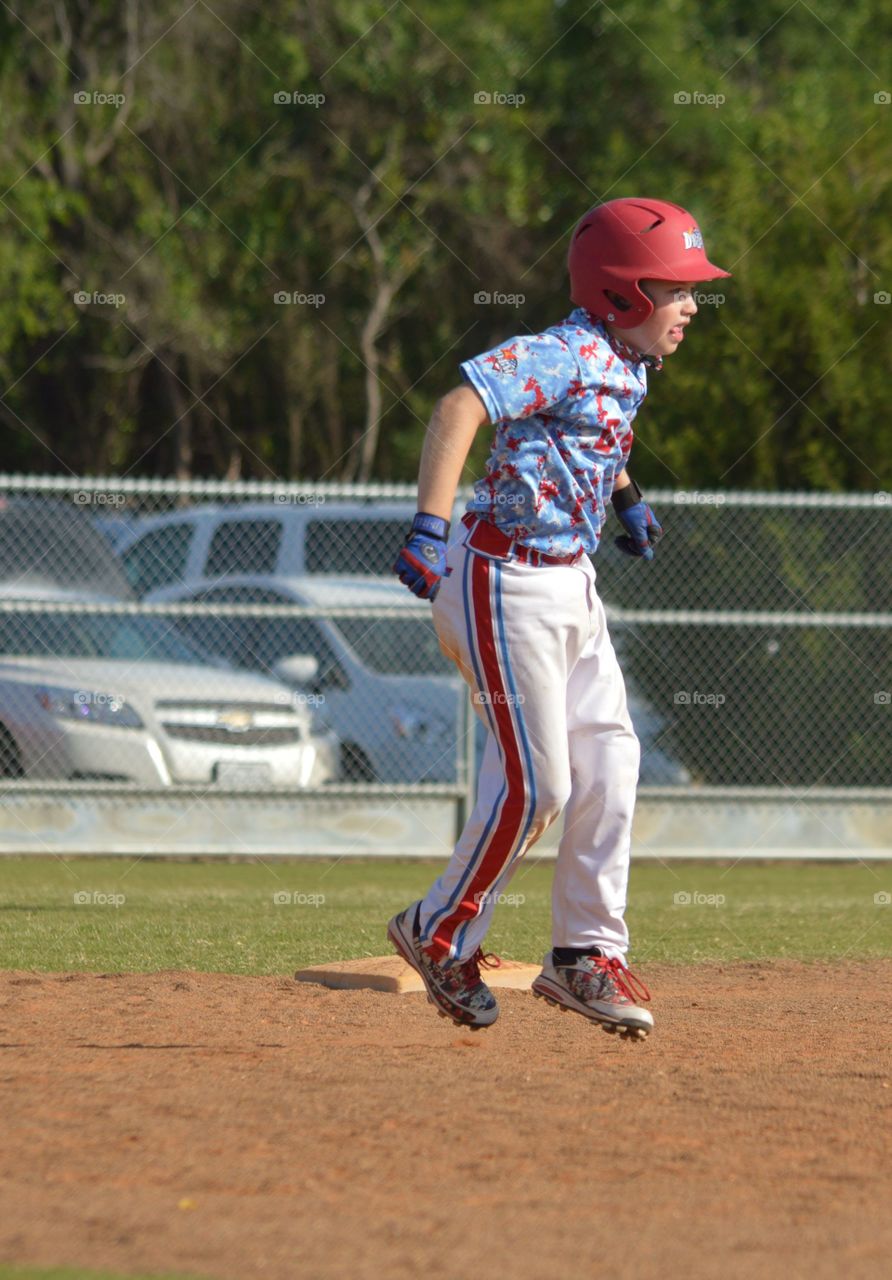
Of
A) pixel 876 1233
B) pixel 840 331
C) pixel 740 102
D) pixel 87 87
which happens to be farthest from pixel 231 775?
pixel 740 102

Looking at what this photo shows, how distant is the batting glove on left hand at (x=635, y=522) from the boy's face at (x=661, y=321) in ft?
1.95

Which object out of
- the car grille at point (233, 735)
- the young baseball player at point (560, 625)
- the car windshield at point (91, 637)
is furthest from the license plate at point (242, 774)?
the young baseball player at point (560, 625)

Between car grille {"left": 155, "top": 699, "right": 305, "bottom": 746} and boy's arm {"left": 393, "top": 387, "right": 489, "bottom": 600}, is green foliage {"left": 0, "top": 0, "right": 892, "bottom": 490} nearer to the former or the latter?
car grille {"left": 155, "top": 699, "right": 305, "bottom": 746}

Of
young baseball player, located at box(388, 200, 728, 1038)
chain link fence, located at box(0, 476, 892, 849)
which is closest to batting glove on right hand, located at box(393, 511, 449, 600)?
young baseball player, located at box(388, 200, 728, 1038)

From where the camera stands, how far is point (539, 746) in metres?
4.80

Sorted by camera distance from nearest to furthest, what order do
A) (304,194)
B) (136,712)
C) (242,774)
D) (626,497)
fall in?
1. (626,497)
2. (136,712)
3. (242,774)
4. (304,194)

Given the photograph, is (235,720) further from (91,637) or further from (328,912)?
(328,912)

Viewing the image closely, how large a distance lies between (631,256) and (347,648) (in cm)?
742

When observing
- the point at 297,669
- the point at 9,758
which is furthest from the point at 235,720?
the point at 9,758

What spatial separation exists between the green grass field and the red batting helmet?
306 cm

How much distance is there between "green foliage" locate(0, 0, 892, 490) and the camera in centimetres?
2705

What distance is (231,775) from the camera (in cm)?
1180

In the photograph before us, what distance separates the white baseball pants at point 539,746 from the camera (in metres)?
4.77

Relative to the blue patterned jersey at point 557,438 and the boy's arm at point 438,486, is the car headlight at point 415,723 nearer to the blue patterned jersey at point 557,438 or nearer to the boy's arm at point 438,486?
the blue patterned jersey at point 557,438
